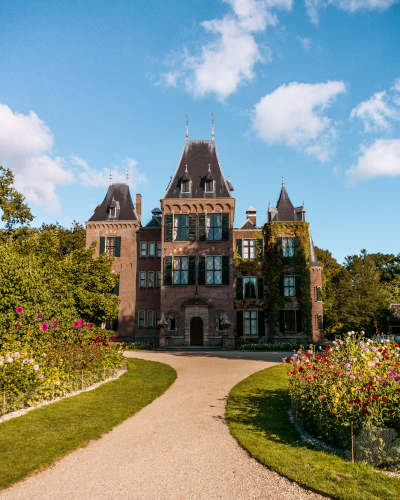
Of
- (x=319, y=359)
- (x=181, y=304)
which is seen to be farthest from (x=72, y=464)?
(x=181, y=304)

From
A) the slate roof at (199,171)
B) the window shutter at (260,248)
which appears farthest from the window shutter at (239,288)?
the slate roof at (199,171)

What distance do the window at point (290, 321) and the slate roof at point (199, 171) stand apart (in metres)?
11.1

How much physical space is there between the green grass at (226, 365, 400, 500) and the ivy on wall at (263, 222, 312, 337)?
21.5 m

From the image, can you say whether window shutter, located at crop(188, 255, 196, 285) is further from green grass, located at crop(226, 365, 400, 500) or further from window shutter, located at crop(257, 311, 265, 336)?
green grass, located at crop(226, 365, 400, 500)

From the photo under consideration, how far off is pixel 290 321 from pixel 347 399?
2568 centimetres

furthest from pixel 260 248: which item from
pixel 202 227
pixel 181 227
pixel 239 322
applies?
pixel 181 227

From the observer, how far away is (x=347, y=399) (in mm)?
6574

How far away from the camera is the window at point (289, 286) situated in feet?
105

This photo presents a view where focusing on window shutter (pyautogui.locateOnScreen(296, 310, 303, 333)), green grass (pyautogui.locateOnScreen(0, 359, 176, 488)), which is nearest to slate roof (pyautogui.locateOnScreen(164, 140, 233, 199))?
window shutter (pyautogui.locateOnScreen(296, 310, 303, 333))

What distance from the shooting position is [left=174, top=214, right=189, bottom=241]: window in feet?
101

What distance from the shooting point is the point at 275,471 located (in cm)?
580

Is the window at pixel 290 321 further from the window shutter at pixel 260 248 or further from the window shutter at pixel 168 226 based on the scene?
the window shutter at pixel 168 226

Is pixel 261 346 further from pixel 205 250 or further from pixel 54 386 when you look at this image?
pixel 54 386

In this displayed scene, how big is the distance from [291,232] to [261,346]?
33.8 ft
